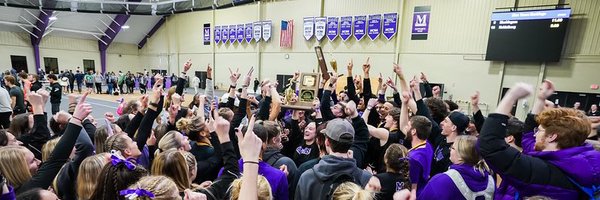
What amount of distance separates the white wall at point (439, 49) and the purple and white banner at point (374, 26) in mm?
329

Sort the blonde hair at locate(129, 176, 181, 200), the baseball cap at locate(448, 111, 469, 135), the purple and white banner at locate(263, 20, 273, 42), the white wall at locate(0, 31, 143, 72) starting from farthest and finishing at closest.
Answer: the white wall at locate(0, 31, 143, 72) → the purple and white banner at locate(263, 20, 273, 42) → the baseball cap at locate(448, 111, 469, 135) → the blonde hair at locate(129, 176, 181, 200)

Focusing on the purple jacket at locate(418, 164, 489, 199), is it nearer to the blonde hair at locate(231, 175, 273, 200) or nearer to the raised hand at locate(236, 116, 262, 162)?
the blonde hair at locate(231, 175, 273, 200)

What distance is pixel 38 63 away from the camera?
21625mm

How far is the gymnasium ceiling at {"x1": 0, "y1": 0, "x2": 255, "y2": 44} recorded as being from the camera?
17470mm

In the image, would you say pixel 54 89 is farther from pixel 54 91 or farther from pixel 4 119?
pixel 4 119

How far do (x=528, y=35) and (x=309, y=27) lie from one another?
9.80 metres

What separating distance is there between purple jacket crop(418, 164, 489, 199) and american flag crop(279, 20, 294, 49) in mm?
15938

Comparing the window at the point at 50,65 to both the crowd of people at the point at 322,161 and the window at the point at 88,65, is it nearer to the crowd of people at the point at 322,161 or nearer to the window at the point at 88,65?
the window at the point at 88,65

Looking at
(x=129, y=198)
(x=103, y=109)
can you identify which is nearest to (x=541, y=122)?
(x=129, y=198)

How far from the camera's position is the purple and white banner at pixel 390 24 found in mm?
13875

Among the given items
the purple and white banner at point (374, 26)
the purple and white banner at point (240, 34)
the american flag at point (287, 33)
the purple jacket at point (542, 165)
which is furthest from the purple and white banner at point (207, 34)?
the purple jacket at point (542, 165)

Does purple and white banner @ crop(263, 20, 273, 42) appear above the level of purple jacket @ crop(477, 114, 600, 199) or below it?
above

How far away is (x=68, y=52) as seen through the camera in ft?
76.9

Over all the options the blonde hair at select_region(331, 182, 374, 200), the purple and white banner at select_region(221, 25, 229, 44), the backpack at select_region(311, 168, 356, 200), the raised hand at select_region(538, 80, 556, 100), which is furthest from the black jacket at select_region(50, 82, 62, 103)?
the purple and white banner at select_region(221, 25, 229, 44)
